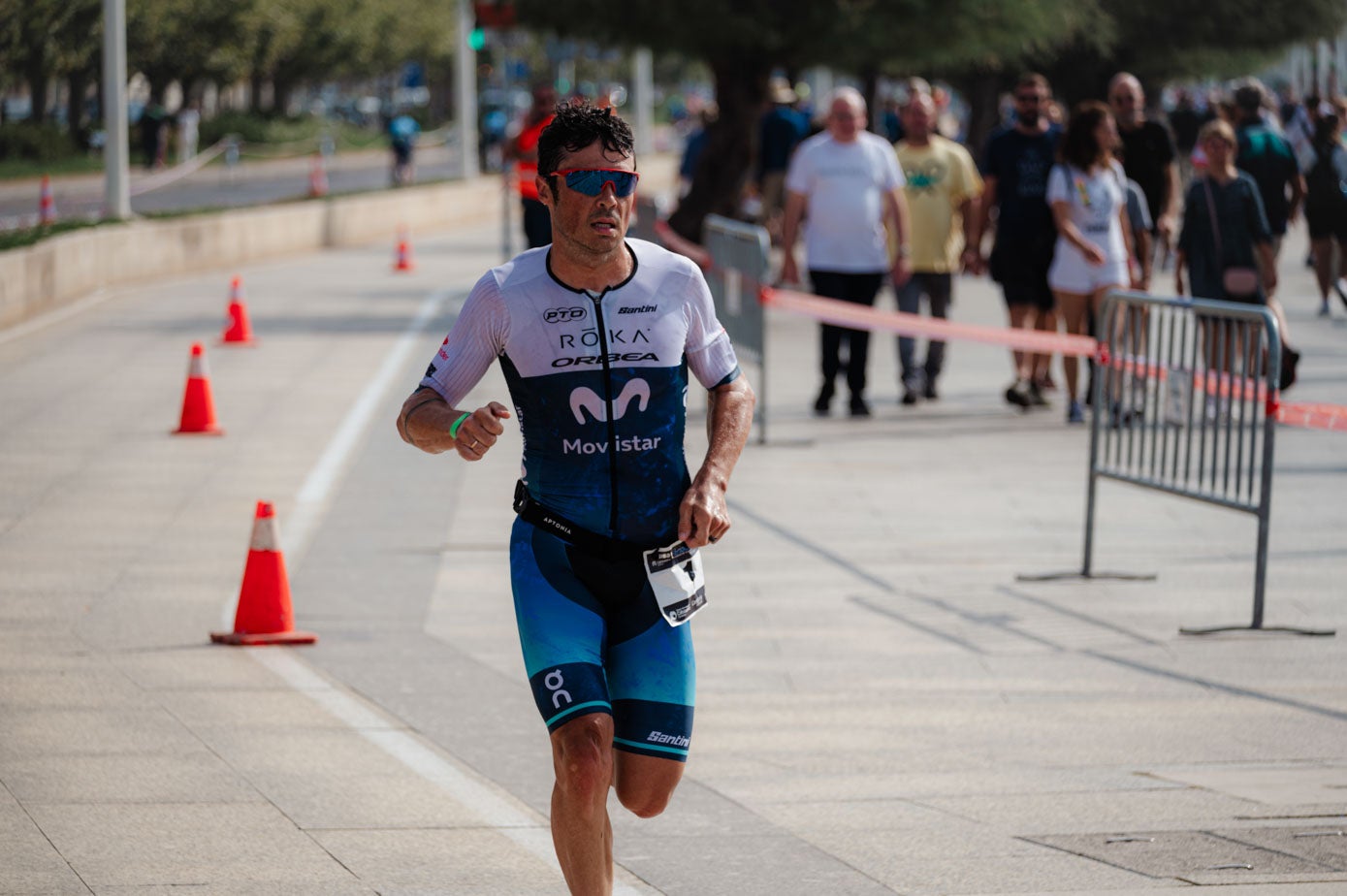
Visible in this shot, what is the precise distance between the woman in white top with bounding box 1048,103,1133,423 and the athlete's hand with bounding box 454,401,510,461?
30.2ft

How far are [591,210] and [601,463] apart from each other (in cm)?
56

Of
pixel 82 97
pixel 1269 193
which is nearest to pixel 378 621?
pixel 1269 193

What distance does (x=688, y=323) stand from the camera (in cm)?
494

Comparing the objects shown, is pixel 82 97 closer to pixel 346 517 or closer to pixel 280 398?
pixel 280 398

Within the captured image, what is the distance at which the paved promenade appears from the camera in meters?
5.70

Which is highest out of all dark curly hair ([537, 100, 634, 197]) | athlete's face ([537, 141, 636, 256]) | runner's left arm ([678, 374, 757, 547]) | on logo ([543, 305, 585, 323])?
dark curly hair ([537, 100, 634, 197])

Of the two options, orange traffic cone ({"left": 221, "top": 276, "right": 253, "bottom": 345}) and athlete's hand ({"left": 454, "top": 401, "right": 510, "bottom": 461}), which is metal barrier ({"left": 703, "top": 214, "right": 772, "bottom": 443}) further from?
athlete's hand ({"left": 454, "top": 401, "right": 510, "bottom": 461})

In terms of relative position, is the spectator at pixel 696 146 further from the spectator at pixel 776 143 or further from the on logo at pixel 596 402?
the on logo at pixel 596 402

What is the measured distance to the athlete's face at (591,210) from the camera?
4824 mm

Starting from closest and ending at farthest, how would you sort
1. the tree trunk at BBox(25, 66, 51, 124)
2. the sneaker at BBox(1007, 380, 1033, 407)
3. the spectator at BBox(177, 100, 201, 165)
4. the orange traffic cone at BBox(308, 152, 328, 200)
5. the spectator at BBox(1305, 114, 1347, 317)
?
1. the sneaker at BBox(1007, 380, 1033, 407)
2. the spectator at BBox(1305, 114, 1347, 317)
3. the tree trunk at BBox(25, 66, 51, 124)
4. the orange traffic cone at BBox(308, 152, 328, 200)
5. the spectator at BBox(177, 100, 201, 165)

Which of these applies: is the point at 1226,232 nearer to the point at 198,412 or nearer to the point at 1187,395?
the point at 1187,395

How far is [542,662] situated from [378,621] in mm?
4016

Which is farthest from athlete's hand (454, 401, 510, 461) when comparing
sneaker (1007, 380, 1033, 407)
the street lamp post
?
the street lamp post

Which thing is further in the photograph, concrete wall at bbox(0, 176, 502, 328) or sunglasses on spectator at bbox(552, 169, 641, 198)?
concrete wall at bbox(0, 176, 502, 328)
